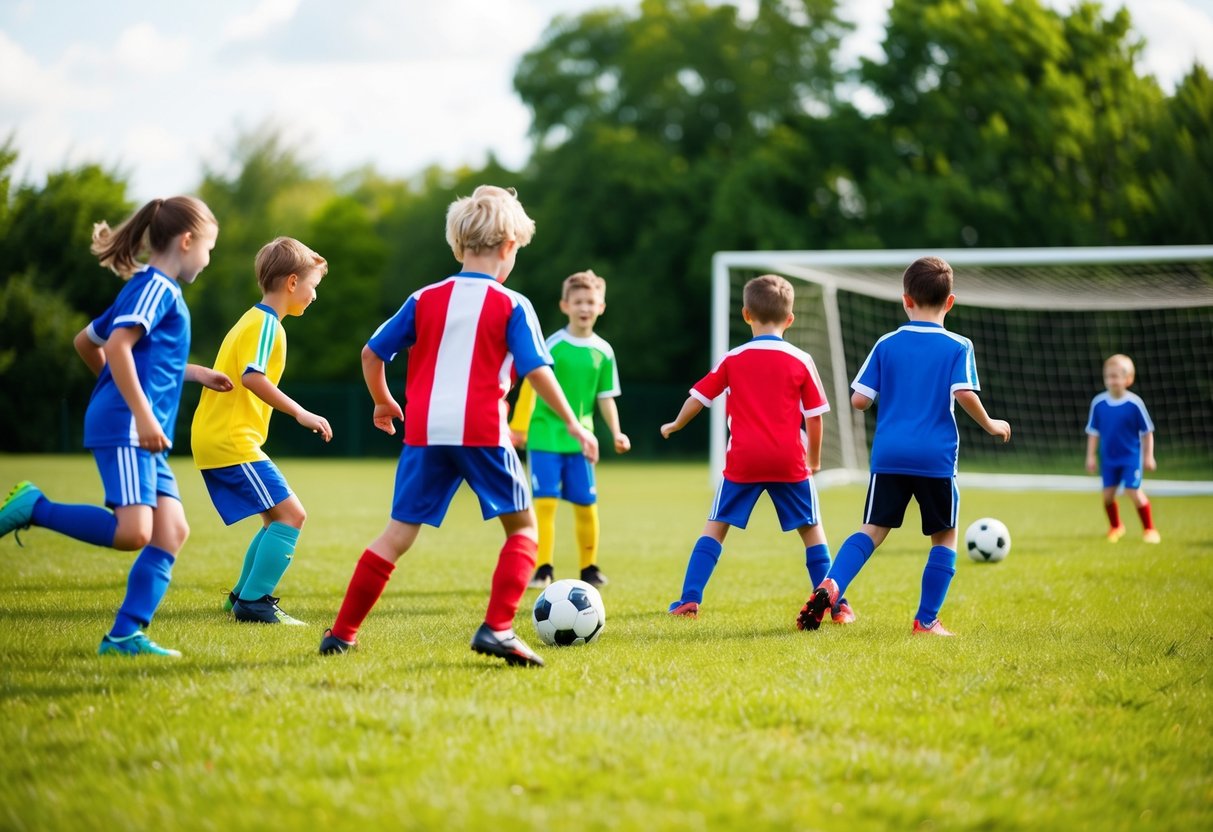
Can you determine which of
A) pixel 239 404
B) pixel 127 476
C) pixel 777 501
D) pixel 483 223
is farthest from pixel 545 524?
pixel 127 476

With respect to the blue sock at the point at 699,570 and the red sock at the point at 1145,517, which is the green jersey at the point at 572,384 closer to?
the blue sock at the point at 699,570

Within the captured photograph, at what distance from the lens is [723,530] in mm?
6281

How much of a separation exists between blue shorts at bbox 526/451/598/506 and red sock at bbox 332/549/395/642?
2.97 meters

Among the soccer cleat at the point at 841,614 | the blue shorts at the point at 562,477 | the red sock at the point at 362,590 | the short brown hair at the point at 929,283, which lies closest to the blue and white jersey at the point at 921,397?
the short brown hair at the point at 929,283

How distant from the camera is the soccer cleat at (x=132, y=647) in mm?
4570

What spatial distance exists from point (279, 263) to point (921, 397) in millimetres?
3100

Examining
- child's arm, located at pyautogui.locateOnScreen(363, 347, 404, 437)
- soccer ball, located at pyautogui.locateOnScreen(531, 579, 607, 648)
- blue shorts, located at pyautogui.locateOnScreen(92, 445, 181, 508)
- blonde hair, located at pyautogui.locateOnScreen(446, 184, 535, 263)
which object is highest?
blonde hair, located at pyautogui.locateOnScreen(446, 184, 535, 263)

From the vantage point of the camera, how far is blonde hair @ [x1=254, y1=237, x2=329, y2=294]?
579 centimetres

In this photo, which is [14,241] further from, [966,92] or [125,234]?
[125,234]

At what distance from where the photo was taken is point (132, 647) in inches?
180

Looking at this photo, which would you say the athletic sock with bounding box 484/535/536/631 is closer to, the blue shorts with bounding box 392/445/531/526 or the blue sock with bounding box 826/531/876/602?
the blue shorts with bounding box 392/445/531/526

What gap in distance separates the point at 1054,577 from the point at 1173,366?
16.0 meters

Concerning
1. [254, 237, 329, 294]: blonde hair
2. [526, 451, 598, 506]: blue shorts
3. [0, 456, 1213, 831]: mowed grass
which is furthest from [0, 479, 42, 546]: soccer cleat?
[526, 451, 598, 506]: blue shorts

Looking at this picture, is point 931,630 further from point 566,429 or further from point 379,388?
point 566,429
